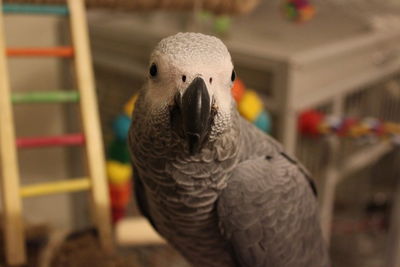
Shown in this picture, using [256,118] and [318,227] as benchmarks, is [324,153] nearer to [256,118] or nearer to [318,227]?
[256,118]

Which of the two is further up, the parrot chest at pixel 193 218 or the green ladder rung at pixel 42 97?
the green ladder rung at pixel 42 97

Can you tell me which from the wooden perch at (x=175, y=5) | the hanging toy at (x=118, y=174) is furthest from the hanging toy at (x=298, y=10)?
the hanging toy at (x=118, y=174)

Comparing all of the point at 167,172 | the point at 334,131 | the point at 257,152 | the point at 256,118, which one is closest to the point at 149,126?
the point at 167,172

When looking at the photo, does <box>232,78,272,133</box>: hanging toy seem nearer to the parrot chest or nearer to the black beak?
the parrot chest

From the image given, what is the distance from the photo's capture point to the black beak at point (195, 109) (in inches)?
19.4

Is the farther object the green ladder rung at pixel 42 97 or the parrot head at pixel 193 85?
the green ladder rung at pixel 42 97

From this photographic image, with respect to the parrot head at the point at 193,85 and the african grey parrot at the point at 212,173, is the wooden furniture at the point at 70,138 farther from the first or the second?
the parrot head at the point at 193,85

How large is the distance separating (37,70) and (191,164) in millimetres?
1402

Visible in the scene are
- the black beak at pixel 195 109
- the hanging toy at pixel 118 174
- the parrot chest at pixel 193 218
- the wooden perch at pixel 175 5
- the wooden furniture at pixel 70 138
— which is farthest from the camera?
the hanging toy at pixel 118 174

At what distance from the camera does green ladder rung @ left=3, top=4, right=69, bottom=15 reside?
1.09 m

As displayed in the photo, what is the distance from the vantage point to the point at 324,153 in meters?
1.64

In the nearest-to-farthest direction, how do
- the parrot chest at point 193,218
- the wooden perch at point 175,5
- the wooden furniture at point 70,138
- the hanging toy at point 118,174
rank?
the parrot chest at point 193,218, the wooden furniture at point 70,138, the wooden perch at point 175,5, the hanging toy at point 118,174

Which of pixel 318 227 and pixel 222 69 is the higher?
pixel 222 69

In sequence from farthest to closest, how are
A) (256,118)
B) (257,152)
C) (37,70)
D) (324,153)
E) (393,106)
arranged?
(393,106)
(37,70)
(324,153)
(256,118)
(257,152)
